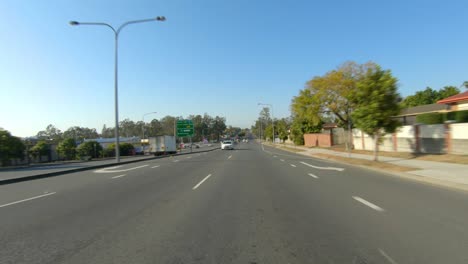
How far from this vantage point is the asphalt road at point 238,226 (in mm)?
4789

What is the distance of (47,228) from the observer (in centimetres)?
635

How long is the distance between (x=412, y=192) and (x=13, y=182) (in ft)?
55.2

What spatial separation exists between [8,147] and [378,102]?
123 ft

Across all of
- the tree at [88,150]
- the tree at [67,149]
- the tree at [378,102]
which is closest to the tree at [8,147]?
the tree at [67,149]

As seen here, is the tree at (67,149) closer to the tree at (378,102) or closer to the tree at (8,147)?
the tree at (8,147)

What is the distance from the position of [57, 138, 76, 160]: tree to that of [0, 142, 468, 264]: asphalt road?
44236mm

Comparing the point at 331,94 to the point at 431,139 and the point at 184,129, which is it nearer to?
the point at 431,139

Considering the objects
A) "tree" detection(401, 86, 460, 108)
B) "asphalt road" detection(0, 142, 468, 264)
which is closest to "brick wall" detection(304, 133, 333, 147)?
"tree" detection(401, 86, 460, 108)

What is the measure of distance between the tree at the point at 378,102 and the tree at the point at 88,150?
148 feet

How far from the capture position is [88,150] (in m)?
52.9

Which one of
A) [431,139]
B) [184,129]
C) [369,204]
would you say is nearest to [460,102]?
[431,139]

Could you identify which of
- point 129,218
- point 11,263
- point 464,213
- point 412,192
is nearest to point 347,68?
point 412,192

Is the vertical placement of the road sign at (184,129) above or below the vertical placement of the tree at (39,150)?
above

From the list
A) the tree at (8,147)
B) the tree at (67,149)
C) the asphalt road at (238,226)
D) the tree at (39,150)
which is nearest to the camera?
the asphalt road at (238,226)
